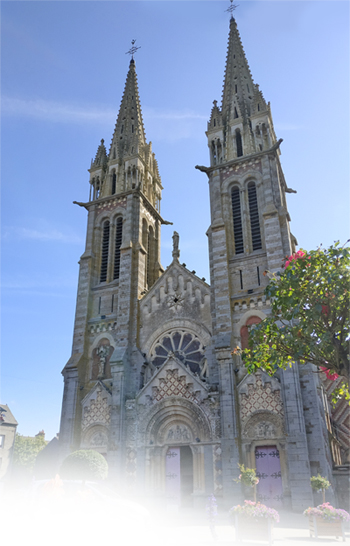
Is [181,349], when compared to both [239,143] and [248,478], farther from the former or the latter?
[239,143]

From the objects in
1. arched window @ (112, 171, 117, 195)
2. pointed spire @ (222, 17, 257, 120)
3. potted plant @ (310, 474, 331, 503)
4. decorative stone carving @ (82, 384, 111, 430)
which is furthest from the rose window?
pointed spire @ (222, 17, 257, 120)

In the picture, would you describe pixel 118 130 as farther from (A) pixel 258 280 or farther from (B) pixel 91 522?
(B) pixel 91 522

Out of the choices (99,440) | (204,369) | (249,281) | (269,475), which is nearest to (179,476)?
(269,475)

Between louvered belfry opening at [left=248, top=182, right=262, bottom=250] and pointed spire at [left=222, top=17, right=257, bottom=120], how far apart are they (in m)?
7.14

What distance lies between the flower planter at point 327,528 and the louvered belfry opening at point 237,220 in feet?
55.5

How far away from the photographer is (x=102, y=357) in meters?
28.4

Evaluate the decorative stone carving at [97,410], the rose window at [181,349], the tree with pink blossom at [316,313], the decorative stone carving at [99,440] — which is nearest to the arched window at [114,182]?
the rose window at [181,349]

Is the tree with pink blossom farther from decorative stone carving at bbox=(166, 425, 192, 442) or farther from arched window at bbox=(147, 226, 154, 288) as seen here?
arched window at bbox=(147, 226, 154, 288)

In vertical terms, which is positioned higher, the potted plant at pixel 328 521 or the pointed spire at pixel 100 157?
the pointed spire at pixel 100 157

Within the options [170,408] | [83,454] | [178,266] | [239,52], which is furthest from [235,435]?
[239,52]

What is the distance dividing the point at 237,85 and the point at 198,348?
22.3 meters

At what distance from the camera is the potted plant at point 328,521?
45.1ft

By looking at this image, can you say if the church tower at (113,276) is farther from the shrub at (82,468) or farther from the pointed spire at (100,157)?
the shrub at (82,468)

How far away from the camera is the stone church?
21859 millimetres
